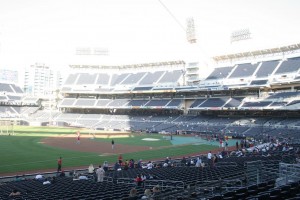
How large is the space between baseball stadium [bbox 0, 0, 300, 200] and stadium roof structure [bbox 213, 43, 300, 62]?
204mm

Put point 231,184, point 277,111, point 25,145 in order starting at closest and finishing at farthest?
point 231,184 < point 25,145 < point 277,111

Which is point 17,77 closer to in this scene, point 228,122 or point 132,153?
point 228,122

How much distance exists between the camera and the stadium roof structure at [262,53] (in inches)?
2346

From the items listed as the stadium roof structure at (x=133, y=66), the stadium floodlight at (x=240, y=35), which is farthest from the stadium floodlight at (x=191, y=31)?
the stadium floodlight at (x=240, y=35)

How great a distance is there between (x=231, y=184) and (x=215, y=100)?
53.2m

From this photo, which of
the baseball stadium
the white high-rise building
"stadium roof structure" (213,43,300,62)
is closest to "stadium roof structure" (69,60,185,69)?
the baseball stadium

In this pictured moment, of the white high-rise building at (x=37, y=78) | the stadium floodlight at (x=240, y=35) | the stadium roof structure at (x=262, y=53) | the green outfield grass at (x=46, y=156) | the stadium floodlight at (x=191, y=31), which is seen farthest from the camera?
the white high-rise building at (x=37, y=78)

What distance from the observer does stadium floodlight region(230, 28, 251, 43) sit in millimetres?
74463

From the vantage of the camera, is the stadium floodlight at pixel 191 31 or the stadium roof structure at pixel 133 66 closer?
the stadium floodlight at pixel 191 31

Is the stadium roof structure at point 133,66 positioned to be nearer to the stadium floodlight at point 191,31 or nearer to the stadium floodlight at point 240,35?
the stadium floodlight at point 191,31

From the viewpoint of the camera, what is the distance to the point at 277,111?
52844mm

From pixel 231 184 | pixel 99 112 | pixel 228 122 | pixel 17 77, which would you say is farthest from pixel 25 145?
pixel 17 77

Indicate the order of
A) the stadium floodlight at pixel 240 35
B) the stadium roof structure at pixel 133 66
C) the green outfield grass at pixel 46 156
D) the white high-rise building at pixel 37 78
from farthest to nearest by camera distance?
1. the white high-rise building at pixel 37 78
2. the stadium roof structure at pixel 133 66
3. the stadium floodlight at pixel 240 35
4. the green outfield grass at pixel 46 156

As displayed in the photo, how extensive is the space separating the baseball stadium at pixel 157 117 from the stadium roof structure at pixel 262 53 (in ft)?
0.67
